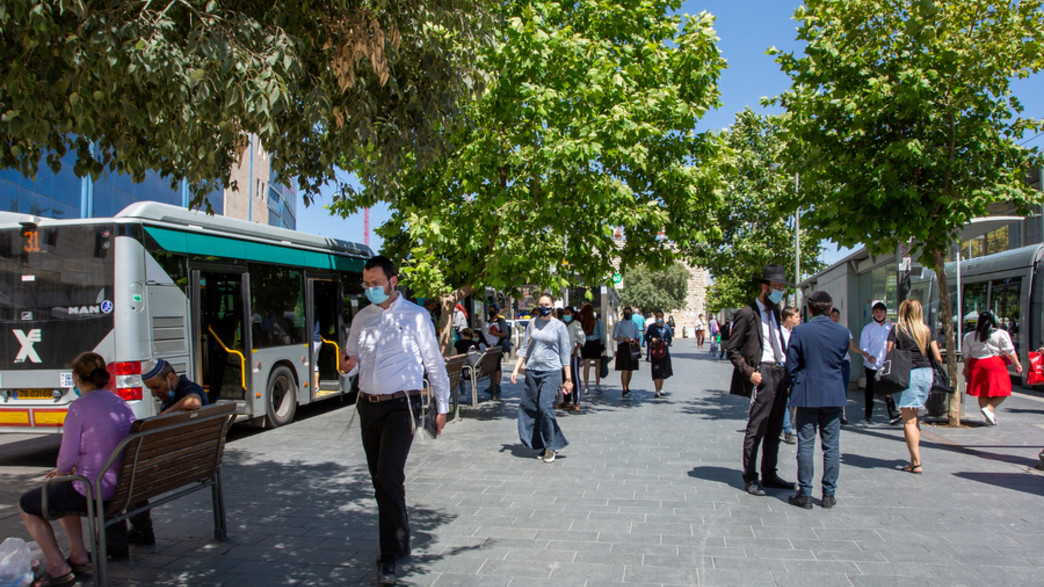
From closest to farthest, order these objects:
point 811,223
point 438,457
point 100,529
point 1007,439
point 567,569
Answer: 1. point 100,529
2. point 567,569
3. point 438,457
4. point 1007,439
5. point 811,223

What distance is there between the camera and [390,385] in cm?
464

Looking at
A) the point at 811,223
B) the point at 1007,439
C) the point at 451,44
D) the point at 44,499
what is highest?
the point at 451,44

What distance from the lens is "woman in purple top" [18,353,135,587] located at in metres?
4.45

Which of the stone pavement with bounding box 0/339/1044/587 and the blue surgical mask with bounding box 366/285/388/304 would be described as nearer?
the stone pavement with bounding box 0/339/1044/587

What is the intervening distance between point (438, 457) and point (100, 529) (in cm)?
441

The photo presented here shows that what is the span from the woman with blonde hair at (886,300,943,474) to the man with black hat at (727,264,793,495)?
1513mm

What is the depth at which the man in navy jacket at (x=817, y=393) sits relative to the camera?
6113mm

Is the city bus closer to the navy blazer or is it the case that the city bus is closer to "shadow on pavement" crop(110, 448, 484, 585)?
"shadow on pavement" crop(110, 448, 484, 585)

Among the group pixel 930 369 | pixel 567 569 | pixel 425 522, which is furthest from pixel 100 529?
pixel 930 369

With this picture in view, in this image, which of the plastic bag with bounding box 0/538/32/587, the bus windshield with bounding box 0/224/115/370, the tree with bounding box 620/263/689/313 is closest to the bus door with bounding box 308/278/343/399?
the bus windshield with bounding box 0/224/115/370

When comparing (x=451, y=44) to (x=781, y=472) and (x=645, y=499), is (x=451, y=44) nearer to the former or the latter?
(x=645, y=499)

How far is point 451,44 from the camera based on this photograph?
603 cm

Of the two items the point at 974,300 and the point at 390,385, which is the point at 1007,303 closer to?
the point at 974,300

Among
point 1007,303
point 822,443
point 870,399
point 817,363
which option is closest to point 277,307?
point 817,363
